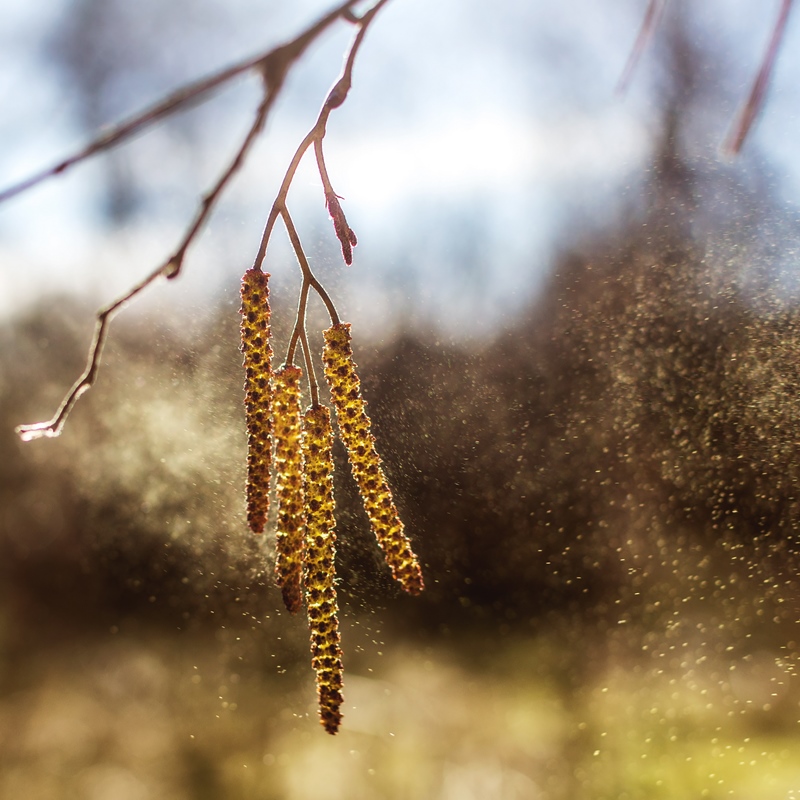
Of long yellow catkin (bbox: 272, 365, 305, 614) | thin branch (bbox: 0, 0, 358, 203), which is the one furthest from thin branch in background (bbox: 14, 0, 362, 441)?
long yellow catkin (bbox: 272, 365, 305, 614)

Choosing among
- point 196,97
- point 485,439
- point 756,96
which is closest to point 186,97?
point 196,97

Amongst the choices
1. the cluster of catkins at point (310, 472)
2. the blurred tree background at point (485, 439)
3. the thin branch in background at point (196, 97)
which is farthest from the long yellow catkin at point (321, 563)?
the blurred tree background at point (485, 439)

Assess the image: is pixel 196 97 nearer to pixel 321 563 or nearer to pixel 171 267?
pixel 171 267

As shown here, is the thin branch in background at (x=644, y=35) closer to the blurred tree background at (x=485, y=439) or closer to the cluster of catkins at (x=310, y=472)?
the cluster of catkins at (x=310, y=472)

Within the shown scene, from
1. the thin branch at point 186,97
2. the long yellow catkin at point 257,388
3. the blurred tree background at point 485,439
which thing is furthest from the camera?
the blurred tree background at point 485,439

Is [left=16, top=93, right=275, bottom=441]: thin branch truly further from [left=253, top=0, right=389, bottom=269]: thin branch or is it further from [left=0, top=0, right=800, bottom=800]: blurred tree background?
[left=0, top=0, right=800, bottom=800]: blurred tree background

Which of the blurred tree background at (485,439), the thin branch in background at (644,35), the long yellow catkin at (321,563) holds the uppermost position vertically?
the blurred tree background at (485,439)
